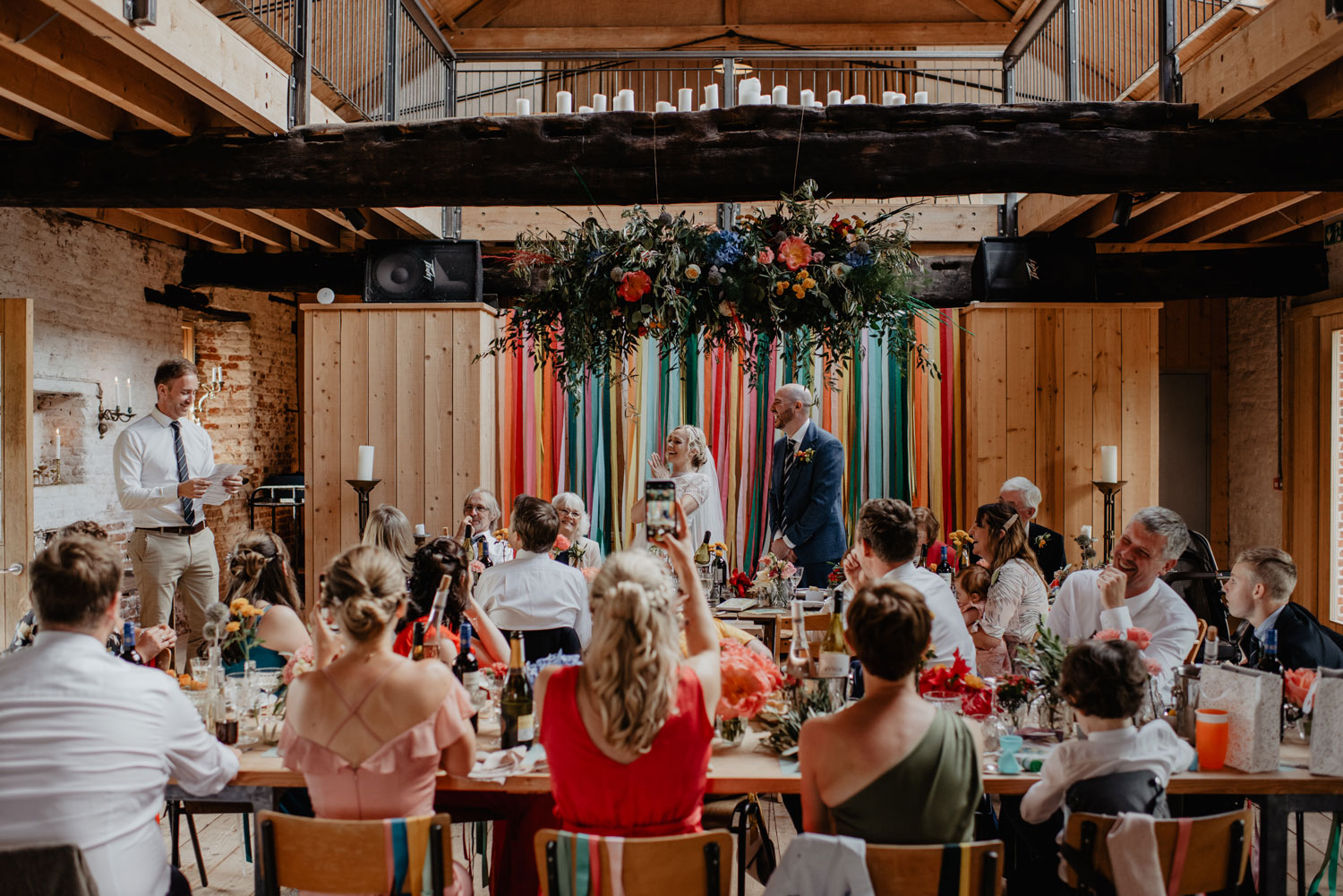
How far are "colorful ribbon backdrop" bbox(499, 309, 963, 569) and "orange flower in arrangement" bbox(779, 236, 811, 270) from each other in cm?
256

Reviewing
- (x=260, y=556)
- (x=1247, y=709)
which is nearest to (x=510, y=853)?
(x=260, y=556)

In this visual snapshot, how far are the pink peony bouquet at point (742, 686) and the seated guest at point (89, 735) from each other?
4.14ft

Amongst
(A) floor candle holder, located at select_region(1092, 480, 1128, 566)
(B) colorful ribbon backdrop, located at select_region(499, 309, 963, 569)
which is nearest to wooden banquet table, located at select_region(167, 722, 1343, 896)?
(A) floor candle holder, located at select_region(1092, 480, 1128, 566)

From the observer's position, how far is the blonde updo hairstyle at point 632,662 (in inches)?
76.0

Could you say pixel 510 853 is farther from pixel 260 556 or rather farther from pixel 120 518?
pixel 120 518

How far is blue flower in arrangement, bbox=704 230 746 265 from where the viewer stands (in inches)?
153

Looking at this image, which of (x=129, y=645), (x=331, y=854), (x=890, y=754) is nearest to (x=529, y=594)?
(x=129, y=645)

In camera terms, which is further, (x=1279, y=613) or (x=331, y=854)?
(x=1279, y=613)

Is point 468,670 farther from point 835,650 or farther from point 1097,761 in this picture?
point 1097,761

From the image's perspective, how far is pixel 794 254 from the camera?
12.5 ft

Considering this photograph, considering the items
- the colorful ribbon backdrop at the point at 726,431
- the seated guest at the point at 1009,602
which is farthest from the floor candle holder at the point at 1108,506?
A: the seated guest at the point at 1009,602

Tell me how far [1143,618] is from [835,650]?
115cm

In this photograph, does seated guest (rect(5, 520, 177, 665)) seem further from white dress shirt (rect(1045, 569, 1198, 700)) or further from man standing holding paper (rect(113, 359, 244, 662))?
white dress shirt (rect(1045, 569, 1198, 700))

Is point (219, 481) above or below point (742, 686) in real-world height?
above
